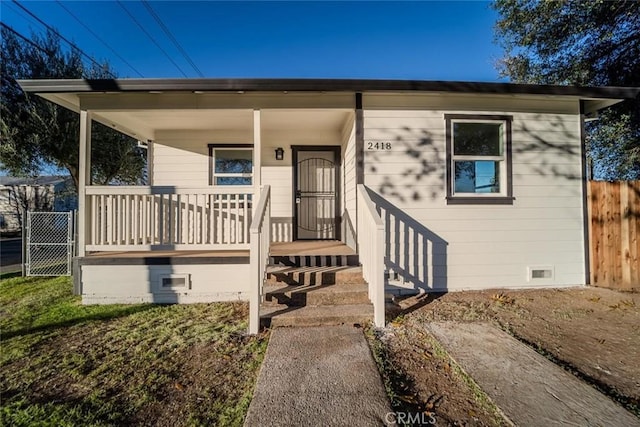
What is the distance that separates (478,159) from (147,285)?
16.9 ft

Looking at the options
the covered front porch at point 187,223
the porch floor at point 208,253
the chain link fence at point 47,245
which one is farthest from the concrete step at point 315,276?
the chain link fence at point 47,245

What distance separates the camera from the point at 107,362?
254cm

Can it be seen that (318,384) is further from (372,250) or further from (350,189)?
(350,189)

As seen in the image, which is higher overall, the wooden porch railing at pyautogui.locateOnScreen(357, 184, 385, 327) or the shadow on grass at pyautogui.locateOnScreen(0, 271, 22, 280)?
the wooden porch railing at pyautogui.locateOnScreen(357, 184, 385, 327)

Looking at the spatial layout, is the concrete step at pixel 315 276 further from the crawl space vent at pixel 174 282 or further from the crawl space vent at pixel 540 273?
the crawl space vent at pixel 540 273

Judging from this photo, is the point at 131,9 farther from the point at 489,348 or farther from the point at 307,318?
the point at 489,348

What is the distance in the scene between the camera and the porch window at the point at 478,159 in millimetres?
4488

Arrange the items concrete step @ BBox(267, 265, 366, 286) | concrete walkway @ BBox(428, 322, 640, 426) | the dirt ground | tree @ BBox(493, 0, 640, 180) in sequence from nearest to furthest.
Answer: concrete walkway @ BBox(428, 322, 640, 426) → the dirt ground → concrete step @ BBox(267, 265, 366, 286) → tree @ BBox(493, 0, 640, 180)

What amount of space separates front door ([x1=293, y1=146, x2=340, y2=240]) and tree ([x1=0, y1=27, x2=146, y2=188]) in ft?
20.8

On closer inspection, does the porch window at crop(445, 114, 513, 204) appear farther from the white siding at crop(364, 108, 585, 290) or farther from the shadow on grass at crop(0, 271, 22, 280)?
the shadow on grass at crop(0, 271, 22, 280)

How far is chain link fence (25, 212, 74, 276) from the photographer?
20.1 ft

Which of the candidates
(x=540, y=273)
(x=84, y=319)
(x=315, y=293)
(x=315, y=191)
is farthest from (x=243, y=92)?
(x=540, y=273)

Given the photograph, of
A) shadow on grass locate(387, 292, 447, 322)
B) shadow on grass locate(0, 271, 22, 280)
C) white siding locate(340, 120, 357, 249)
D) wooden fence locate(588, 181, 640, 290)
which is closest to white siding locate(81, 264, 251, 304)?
white siding locate(340, 120, 357, 249)

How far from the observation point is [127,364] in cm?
251
